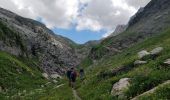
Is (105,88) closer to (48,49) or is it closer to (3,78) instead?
(3,78)

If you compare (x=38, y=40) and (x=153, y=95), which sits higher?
(x=38, y=40)

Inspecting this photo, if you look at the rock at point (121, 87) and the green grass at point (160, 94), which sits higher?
the rock at point (121, 87)

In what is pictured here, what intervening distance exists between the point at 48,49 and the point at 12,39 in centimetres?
5857

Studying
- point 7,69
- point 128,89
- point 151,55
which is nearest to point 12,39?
point 7,69

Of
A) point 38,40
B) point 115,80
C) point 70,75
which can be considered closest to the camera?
point 115,80

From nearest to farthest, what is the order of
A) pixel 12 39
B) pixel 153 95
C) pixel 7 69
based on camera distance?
pixel 153 95, pixel 7 69, pixel 12 39

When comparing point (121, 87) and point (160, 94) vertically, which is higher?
point (121, 87)

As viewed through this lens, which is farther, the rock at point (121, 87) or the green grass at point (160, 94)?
the rock at point (121, 87)

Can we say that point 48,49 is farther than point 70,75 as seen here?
Yes

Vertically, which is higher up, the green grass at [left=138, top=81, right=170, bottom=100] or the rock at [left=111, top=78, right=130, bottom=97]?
the rock at [left=111, top=78, right=130, bottom=97]

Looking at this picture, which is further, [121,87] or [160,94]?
[121,87]

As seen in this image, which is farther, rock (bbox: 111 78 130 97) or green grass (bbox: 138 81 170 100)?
rock (bbox: 111 78 130 97)

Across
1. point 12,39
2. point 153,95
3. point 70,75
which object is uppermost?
point 12,39

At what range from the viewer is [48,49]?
196m
